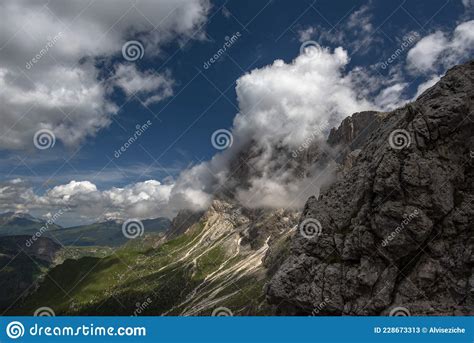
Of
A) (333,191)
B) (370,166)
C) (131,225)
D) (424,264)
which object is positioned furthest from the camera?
(131,225)

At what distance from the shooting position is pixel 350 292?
5066cm

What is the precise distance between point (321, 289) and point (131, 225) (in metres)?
52.4

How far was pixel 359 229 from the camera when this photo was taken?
5409cm

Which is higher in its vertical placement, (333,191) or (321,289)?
(333,191)

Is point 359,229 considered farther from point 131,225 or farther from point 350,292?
point 131,225

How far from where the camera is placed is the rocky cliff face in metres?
47.7

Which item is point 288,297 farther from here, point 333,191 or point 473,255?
point 473,255

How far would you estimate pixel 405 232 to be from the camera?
5050 cm

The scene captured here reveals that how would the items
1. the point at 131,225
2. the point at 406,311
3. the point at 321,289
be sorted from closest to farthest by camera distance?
1. the point at 406,311
2. the point at 321,289
3. the point at 131,225

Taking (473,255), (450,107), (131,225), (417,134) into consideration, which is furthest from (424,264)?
(131,225)

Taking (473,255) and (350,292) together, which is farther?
(350,292)

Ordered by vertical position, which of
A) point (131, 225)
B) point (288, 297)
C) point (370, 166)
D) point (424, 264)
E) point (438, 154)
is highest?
point (131, 225)

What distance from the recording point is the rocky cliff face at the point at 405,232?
156ft
